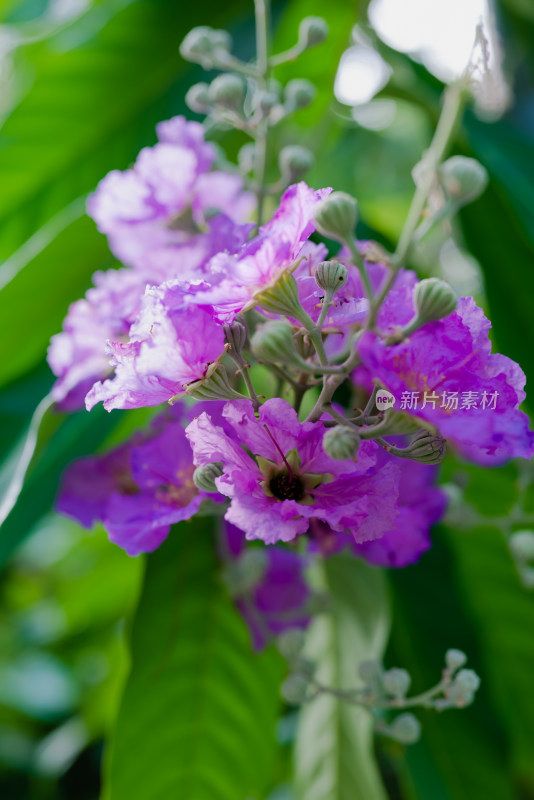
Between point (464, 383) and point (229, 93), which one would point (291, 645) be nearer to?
point (464, 383)

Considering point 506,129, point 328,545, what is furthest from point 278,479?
point 506,129

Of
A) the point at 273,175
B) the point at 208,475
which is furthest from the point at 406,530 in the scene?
the point at 273,175

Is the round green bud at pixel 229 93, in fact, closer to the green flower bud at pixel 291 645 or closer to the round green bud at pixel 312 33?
the round green bud at pixel 312 33

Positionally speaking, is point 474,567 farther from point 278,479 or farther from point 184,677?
point 278,479

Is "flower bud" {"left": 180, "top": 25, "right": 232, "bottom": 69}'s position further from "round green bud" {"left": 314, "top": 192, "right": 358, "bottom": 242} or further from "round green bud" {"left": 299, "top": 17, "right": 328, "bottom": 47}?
"round green bud" {"left": 314, "top": 192, "right": 358, "bottom": 242}

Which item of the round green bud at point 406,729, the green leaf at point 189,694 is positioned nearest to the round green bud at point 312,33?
the green leaf at point 189,694

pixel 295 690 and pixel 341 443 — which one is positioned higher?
pixel 341 443
